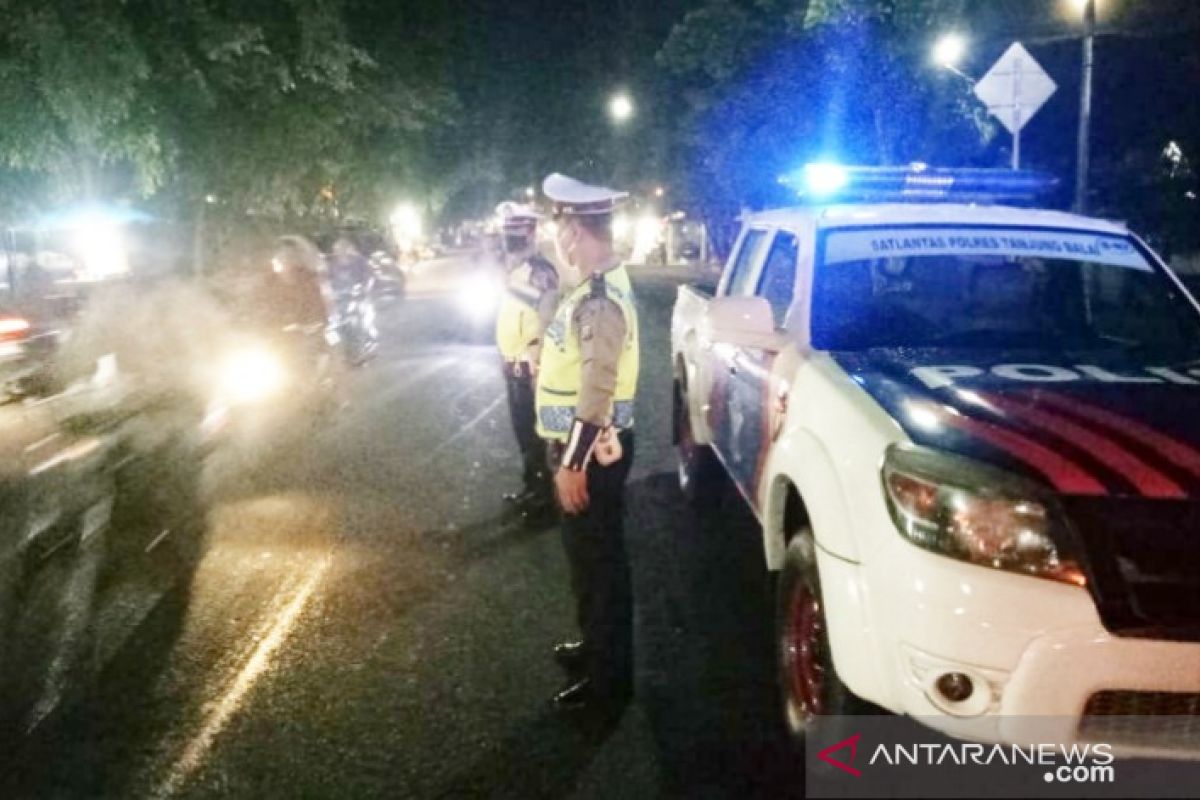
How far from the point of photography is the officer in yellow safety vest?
418 centimetres

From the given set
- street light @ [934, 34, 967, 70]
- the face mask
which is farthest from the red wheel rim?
street light @ [934, 34, 967, 70]

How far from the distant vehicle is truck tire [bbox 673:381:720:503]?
2.81 m

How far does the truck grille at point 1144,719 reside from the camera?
310 cm

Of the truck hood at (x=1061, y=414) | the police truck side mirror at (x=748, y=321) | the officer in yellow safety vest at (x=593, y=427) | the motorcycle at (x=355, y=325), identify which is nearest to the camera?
the truck hood at (x=1061, y=414)

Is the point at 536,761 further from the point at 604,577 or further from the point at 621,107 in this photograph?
the point at 621,107

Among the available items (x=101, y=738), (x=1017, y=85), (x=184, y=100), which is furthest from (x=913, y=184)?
(x=184, y=100)

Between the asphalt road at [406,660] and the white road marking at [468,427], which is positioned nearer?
the asphalt road at [406,660]

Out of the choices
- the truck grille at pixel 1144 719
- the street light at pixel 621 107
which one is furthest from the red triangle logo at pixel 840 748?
the street light at pixel 621 107

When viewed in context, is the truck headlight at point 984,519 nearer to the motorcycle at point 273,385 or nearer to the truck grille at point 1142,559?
the truck grille at point 1142,559

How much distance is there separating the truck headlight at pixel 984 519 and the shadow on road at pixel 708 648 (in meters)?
1.10

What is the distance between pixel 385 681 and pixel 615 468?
128cm

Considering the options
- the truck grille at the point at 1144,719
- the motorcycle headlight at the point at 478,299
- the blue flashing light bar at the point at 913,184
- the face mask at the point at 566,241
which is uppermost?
the blue flashing light bar at the point at 913,184

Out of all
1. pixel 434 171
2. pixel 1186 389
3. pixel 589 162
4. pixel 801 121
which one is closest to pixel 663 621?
pixel 1186 389

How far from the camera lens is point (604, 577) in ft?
14.6
